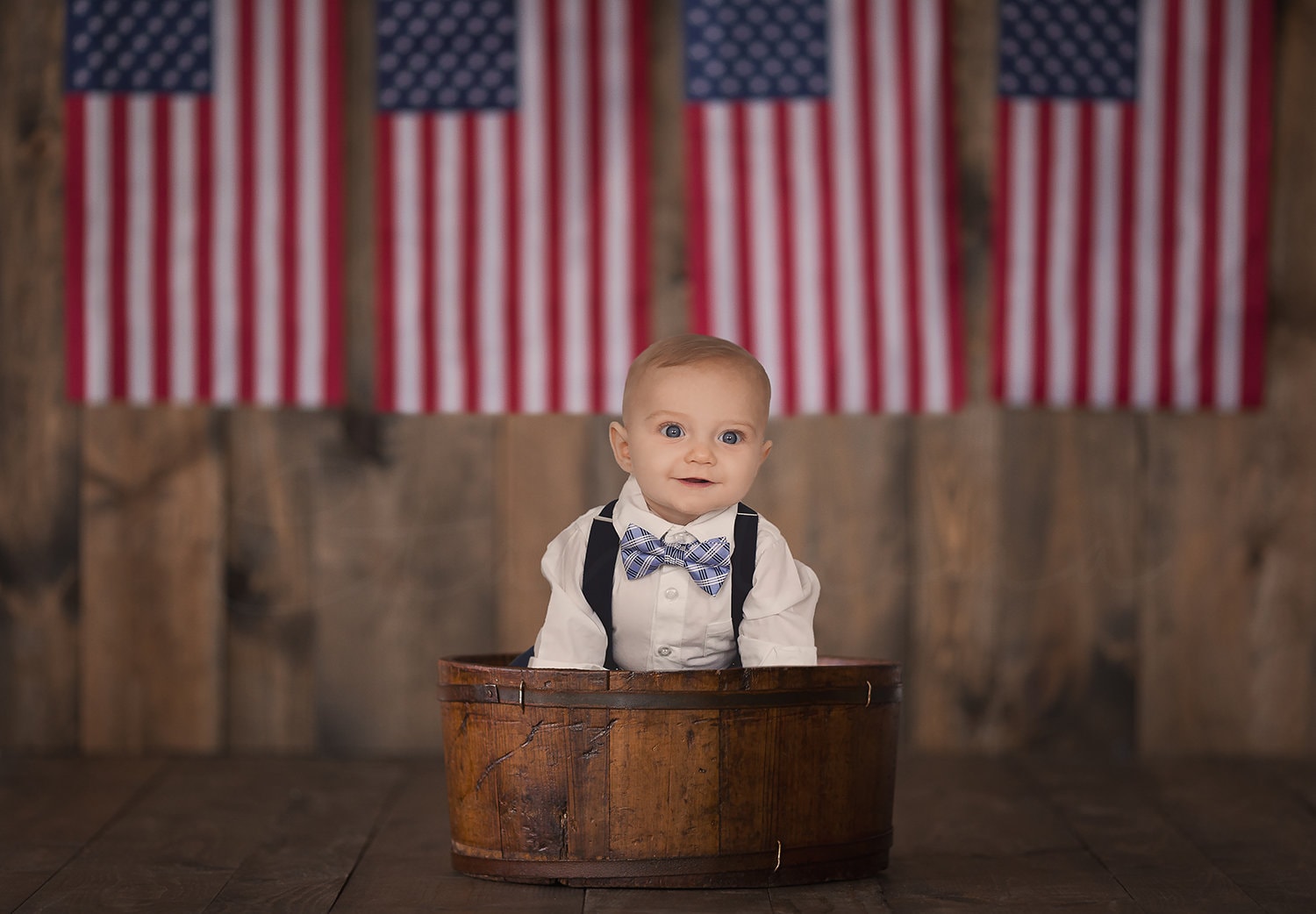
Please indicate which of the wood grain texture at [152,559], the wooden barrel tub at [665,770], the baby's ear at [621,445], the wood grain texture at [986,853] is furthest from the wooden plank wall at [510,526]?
the wooden barrel tub at [665,770]

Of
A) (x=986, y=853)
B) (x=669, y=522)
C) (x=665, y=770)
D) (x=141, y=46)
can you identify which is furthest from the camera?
(x=141, y=46)

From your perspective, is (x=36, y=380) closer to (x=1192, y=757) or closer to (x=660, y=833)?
(x=660, y=833)

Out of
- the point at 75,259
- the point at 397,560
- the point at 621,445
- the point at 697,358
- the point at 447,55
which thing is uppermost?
the point at 447,55

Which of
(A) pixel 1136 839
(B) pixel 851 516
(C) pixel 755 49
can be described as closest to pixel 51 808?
(B) pixel 851 516

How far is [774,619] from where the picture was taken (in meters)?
2.50

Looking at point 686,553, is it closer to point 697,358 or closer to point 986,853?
point 697,358

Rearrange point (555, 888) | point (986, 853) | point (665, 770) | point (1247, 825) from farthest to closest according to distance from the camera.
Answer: point (1247, 825) < point (986, 853) < point (555, 888) < point (665, 770)

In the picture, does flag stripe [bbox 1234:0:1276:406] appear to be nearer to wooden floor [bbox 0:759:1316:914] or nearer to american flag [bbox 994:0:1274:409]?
american flag [bbox 994:0:1274:409]

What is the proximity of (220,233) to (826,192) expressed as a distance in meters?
1.62

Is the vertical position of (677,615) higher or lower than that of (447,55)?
lower

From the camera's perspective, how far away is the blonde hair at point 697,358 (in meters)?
2.46

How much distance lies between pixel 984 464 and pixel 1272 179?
1103 millimetres

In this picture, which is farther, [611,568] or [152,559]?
[152,559]

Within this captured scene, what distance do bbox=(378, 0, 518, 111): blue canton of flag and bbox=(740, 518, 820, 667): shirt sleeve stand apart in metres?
1.82
